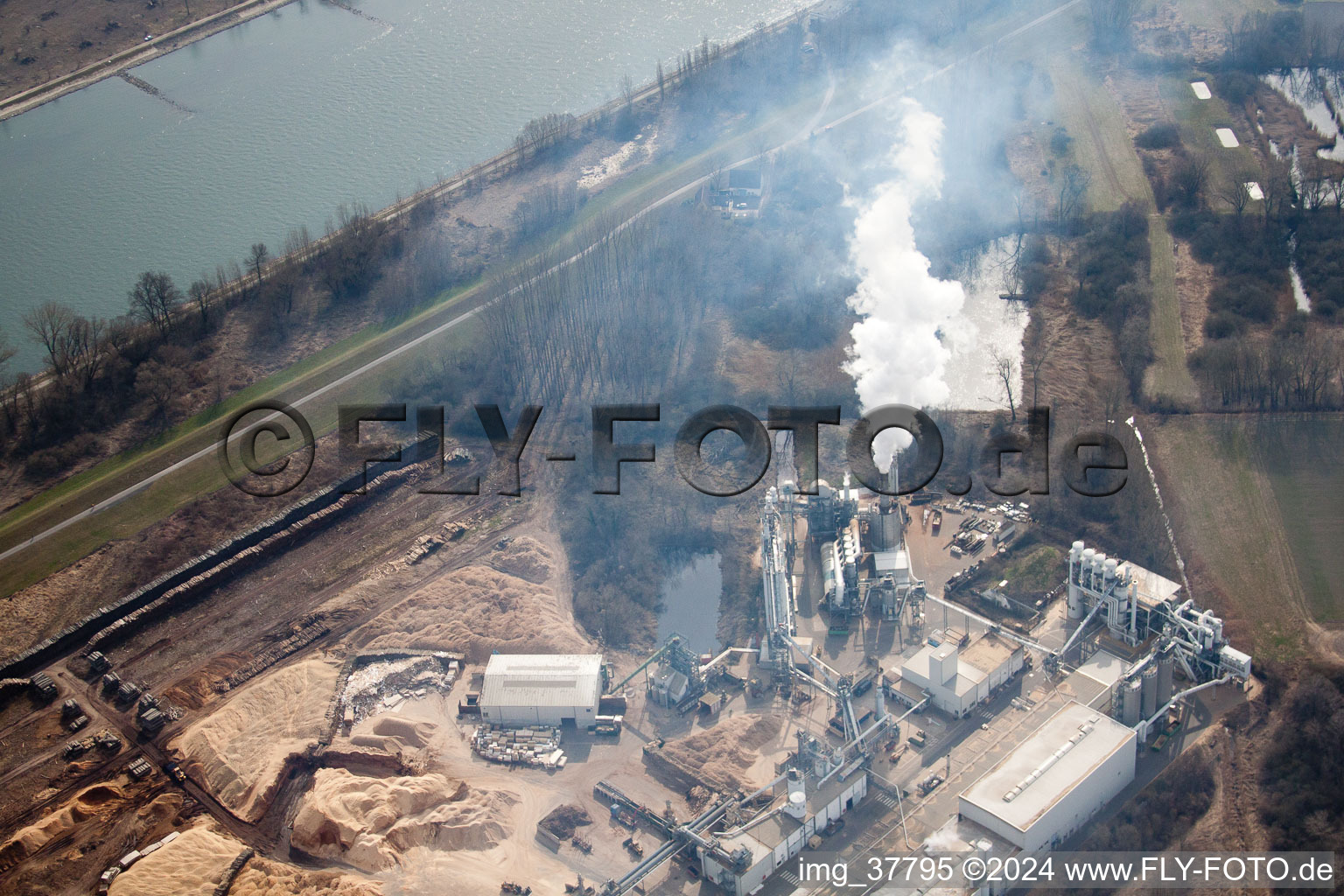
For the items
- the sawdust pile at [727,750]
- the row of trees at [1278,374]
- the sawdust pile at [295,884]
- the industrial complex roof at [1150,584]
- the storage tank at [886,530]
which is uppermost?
the row of trees at [1278,374]

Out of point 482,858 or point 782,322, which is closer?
point 482,858

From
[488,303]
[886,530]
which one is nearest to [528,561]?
[886,530]

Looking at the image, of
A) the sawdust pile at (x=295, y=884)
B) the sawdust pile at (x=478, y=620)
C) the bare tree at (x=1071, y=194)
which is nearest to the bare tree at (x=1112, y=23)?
the bare tree at (x=1071, y=194)

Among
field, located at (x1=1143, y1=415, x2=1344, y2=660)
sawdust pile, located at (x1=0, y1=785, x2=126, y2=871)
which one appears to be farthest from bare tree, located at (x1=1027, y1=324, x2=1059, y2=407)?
sawdust pile, located at (x1=0, y1=785, x2=126, y2=871)

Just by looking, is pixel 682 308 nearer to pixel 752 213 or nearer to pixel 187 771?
pixel 752 213

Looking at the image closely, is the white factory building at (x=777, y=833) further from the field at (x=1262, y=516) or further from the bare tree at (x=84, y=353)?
the bare tree at (x=84, y=353)

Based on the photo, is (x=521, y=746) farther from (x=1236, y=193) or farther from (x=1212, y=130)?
(x=1212, y=130)

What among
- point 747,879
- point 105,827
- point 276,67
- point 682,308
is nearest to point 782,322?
point 682,308

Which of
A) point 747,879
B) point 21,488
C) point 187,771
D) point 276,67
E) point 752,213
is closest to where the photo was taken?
point 747,879
